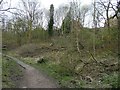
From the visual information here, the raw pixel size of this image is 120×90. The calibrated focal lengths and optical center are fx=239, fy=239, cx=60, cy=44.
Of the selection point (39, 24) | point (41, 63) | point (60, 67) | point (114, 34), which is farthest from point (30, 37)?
point (114, 34)

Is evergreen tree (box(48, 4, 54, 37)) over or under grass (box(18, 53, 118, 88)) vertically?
over

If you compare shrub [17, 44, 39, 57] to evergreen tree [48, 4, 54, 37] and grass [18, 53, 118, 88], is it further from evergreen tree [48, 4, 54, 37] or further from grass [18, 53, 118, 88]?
grass [18, 53, 118, 88]

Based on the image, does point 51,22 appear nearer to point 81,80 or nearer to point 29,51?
point 29,51

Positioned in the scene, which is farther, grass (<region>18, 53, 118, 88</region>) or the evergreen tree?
the evergreen tree

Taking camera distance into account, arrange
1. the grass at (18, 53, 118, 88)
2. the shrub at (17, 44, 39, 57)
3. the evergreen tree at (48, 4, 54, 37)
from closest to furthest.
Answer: the grass at (18, 53, 118, 88) → the shrub at (17, 44, 39, 57) → the evergreen tree at (48, 4, 54, 37)

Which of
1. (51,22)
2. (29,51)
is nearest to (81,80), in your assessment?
(29,51)

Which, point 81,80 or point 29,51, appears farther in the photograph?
point 29,51

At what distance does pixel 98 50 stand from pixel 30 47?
1620 centimetres

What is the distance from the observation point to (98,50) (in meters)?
25.5

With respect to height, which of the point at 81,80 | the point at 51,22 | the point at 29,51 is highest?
the point at 51,22

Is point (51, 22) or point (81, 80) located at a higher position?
point (51, 22)

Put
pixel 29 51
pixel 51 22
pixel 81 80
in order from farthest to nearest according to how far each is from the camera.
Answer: pixel 51 22 → pixel 29 51 → pixel 81 80

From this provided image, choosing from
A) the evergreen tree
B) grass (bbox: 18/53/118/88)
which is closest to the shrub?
the evergreen tree

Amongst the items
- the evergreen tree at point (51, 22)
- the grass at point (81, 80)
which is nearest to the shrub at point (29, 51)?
the evergreen tree at point (51, 22)
